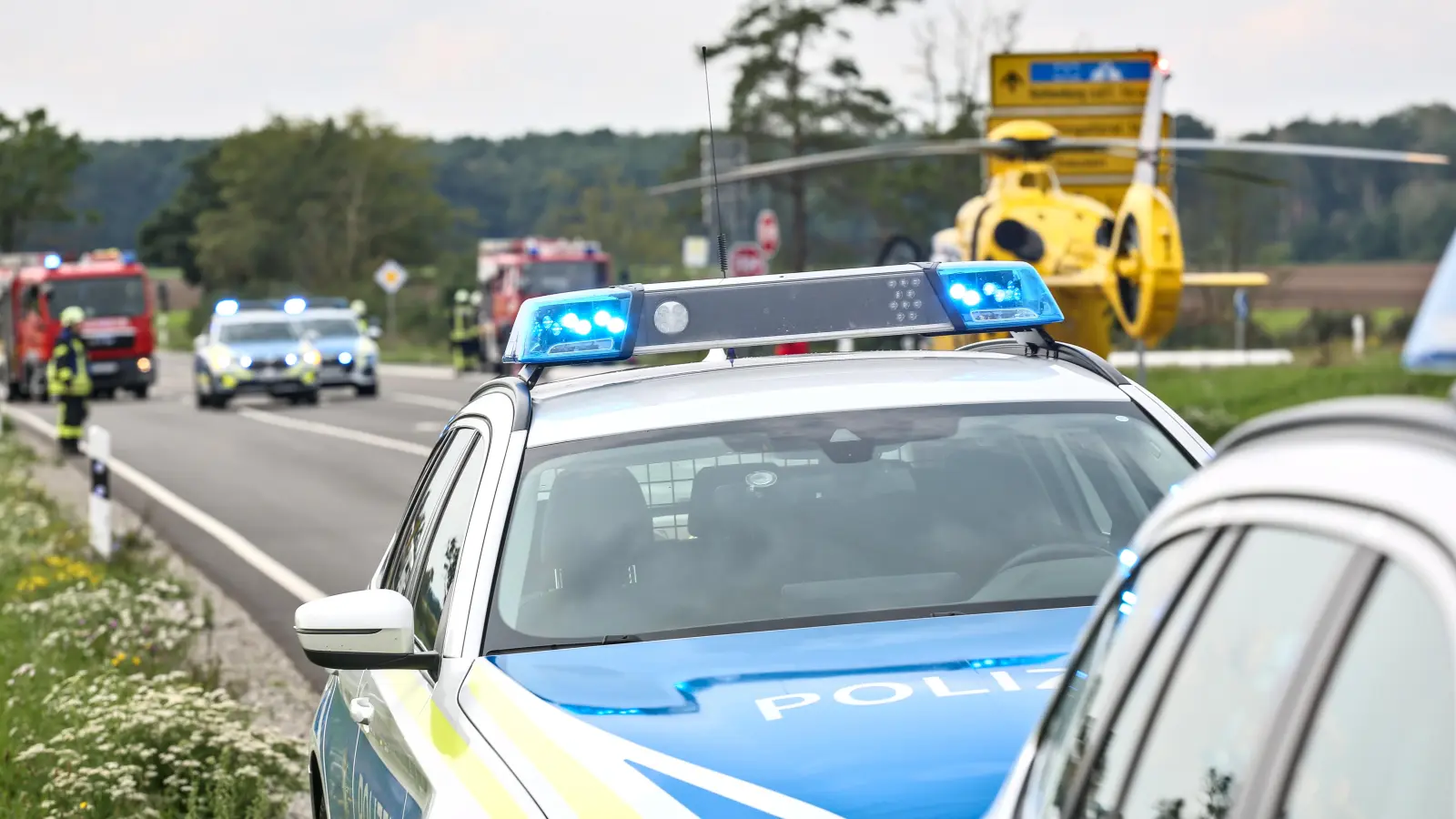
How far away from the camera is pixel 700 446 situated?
4492 mm

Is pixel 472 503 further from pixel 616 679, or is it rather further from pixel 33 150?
pixel 33 150

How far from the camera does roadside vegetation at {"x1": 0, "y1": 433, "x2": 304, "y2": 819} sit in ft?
22.9

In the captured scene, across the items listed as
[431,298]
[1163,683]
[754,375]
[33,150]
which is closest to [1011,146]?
[754,375]

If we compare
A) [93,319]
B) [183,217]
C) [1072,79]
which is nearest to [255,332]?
[93,319]

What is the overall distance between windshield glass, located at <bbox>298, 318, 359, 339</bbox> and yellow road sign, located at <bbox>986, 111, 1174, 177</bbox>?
1540cm

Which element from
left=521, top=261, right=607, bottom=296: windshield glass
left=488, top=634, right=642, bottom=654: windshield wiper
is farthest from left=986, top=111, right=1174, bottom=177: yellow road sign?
left=488, top=634, right=642, bottom=654: windshield wiper

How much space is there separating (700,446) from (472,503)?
1.51 ft

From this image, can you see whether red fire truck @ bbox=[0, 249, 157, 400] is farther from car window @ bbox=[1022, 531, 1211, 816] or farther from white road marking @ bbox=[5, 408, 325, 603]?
car window @ bbox=[1022, 531, 1211, 816]

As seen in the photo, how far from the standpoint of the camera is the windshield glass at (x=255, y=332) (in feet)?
131

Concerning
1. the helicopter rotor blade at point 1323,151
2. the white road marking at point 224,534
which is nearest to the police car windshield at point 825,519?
the white road marking at point 224,534

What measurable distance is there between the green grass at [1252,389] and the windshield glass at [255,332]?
15.5 metres

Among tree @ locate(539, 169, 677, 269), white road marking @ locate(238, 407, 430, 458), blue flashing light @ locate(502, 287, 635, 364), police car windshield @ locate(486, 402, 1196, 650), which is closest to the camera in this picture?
police car windshield @ locate(486, 402, 1196, 650)

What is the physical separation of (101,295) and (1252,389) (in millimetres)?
29093

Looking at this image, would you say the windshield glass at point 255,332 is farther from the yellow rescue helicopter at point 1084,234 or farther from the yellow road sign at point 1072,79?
the yellow rescue helicopter at point 1084,234
